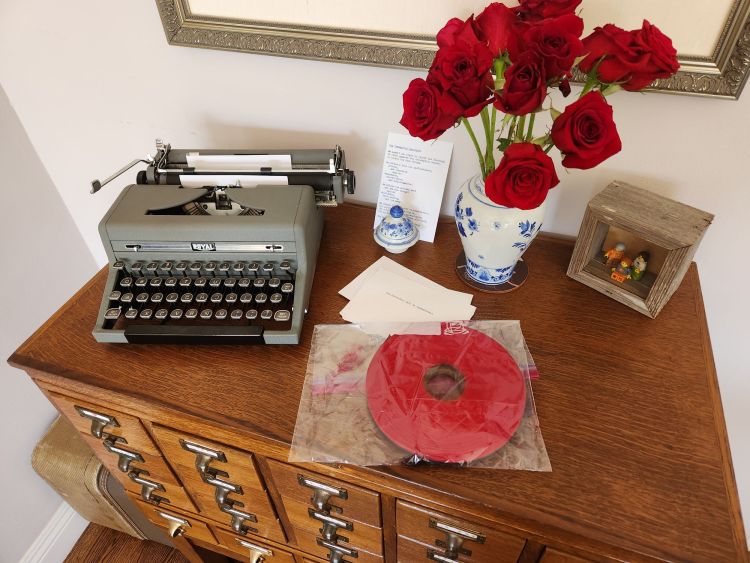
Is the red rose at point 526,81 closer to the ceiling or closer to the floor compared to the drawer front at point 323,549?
closer to the ceiling

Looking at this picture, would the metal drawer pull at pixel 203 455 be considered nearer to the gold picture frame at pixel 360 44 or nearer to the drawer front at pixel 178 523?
the drawer front at pixel 178 523

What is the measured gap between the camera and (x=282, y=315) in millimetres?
830

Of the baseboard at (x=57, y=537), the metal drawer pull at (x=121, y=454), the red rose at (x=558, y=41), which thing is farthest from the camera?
the baseboard at (x=57, y=537)

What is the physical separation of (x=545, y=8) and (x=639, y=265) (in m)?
0.46

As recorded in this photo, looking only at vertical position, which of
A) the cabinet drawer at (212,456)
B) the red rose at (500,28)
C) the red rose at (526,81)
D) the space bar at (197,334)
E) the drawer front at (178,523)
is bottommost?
the drawer front at (178,523)

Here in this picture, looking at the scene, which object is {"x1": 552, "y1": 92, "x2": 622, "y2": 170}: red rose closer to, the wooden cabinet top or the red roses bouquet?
the red roses bouquet

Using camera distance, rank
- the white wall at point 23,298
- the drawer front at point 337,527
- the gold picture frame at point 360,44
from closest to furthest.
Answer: the gold picture frame at point 360,44, the drawer front at point 337,527, the white wall at point 23,298

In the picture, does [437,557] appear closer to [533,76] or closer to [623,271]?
[623,271]

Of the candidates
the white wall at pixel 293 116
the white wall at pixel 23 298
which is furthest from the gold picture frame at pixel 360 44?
the white wall at pixel 23 298

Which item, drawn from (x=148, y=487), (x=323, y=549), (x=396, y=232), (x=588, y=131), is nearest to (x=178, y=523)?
(x=148, y=487)

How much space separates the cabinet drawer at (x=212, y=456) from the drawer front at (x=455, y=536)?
266 millimetres

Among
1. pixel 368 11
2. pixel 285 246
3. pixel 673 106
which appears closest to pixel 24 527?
pixel 285 246

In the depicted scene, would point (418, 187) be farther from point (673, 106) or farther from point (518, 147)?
point (673, 106)

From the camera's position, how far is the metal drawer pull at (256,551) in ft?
3.68
